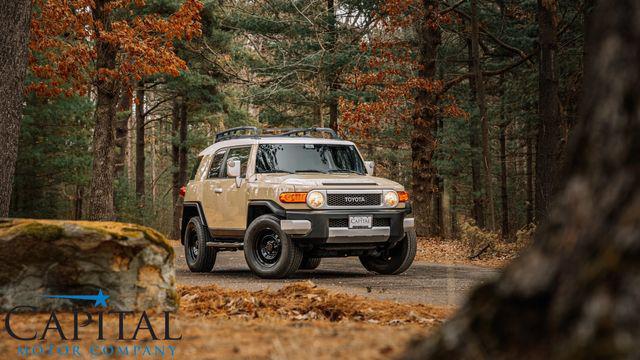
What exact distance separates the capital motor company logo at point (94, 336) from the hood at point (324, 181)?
536 cm

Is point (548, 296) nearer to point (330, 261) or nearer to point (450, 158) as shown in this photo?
point (330, 261)

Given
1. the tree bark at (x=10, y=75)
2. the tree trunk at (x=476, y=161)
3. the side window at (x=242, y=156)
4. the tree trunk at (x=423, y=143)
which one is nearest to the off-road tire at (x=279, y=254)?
the side window at (x=242, y=156)

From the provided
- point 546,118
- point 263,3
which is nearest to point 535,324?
point 546,118

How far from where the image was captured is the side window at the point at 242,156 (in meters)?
12.7

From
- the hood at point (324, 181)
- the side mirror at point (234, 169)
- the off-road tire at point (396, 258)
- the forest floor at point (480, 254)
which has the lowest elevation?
the forest floor at point (480, 254)

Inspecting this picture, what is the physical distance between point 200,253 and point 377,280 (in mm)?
3475

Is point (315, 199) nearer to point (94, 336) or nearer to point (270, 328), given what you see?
point (270, 328)

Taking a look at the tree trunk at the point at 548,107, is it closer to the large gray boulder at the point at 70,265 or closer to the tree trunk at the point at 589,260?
the large gray boulder at the point at 70,265

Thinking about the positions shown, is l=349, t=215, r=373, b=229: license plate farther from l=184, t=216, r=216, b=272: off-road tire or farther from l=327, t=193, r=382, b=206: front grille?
l=184, t=216, r=216, b=272: off-road tire

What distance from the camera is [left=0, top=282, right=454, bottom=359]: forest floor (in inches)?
173

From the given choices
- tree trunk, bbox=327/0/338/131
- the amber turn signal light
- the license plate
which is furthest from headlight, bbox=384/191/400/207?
tree trunk, bbox=327/0/338/131

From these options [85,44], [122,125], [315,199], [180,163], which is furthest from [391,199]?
[122,125]

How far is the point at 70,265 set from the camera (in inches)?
247

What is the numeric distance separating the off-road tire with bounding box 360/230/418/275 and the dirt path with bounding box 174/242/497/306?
0.17 m
